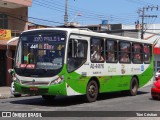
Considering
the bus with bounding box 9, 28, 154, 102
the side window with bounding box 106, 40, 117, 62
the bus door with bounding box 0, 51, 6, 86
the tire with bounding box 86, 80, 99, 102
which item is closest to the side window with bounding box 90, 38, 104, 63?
the bus with bounding box 9, 28, 154, 102

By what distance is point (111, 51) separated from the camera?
18094 mm

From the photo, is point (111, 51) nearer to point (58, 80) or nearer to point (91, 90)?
point (91, 90)

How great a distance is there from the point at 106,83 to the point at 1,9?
16.3m

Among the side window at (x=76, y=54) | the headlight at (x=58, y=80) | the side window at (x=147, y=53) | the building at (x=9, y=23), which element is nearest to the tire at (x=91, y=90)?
the side window at (x=76, y=54)

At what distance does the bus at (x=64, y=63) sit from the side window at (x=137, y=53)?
90.4 inches

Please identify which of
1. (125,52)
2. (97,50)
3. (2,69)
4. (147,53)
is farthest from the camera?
(2,69)

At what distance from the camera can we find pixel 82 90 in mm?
15883

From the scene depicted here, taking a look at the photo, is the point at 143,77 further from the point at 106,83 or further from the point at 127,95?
the point at 106,83

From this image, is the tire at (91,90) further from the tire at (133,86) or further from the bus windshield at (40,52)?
the tire at (133,86)

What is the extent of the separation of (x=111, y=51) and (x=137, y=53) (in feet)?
10.3

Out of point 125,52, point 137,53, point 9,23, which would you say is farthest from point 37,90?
point 9,23

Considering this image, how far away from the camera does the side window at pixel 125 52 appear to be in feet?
62.5

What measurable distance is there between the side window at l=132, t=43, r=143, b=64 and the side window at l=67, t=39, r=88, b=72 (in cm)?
490

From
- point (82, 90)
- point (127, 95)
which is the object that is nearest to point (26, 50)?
point (82, 90)
